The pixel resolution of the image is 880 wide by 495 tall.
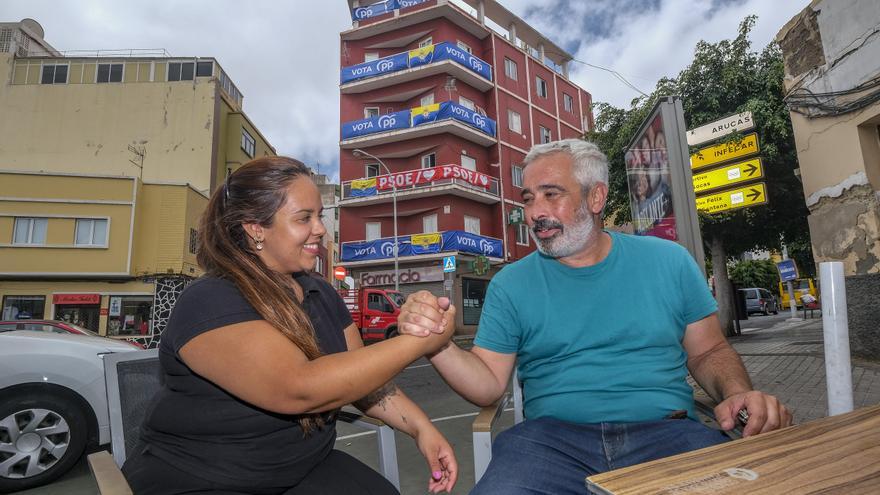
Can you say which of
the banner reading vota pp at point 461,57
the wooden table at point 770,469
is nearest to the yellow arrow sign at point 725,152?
the wooden table at point 770,469

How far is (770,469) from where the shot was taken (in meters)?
0.93

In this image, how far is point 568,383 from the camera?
1.94 m

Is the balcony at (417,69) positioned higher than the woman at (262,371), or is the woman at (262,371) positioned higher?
the balcony at (417,69)

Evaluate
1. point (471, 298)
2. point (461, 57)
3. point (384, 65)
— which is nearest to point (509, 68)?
point (461, 57)

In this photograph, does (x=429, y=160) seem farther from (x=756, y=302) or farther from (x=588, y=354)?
(x=588, y=354)

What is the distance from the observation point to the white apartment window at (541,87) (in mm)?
29266

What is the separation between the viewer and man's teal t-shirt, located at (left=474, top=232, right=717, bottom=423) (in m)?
1.90

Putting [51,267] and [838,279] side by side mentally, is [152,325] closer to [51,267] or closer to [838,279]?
[51,267]

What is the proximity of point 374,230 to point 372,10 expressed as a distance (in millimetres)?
12664

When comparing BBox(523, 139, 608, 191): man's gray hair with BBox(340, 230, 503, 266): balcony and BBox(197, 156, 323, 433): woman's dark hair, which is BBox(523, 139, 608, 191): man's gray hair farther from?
BBox(340, 230, 503, 266): balcony

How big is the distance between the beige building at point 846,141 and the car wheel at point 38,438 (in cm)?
834

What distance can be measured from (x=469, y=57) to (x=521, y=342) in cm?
2513

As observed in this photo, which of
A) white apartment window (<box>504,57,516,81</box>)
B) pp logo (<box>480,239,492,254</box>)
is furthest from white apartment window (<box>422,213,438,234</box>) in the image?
white apartment window (<box>504,57,516,81</box>)

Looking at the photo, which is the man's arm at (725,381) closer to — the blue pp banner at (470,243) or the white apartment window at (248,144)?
the blue pp banner at (470,243)
